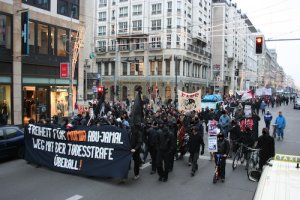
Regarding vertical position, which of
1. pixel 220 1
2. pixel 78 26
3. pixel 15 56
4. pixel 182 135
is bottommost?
pixel 182 135

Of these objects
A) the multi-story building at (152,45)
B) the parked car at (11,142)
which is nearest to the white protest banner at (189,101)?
the parked car at (11,142)

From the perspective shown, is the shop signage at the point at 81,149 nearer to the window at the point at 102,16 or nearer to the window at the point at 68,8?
the window at the point at 68,8

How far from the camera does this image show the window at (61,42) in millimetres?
24389

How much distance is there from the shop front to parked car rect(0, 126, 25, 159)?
9547 mm

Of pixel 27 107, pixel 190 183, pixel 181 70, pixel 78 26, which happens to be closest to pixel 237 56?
pixel 181 70

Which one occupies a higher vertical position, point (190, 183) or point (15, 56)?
point (15, 56)

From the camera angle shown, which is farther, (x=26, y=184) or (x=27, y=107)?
(x=27, y=107)

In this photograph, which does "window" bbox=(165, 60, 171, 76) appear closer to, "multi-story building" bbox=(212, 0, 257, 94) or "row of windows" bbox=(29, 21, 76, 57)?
"multi-story building" bbox=(212, 0, 257, 94)

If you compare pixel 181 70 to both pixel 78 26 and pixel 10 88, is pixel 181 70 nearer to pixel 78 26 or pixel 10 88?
pixel 78 26

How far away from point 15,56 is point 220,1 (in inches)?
2562

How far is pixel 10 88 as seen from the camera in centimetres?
2034

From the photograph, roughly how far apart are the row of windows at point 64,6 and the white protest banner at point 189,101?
1148 centimetres

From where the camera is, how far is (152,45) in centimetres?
5775

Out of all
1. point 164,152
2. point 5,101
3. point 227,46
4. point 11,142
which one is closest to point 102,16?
point 227,46
